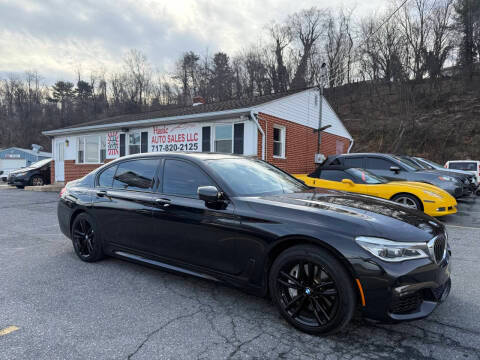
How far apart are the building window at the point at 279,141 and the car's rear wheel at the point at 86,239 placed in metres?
9.55

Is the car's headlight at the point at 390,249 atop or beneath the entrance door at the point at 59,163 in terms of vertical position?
beneath

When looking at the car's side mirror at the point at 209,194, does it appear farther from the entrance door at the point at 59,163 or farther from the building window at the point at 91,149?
the entrance door at the point at 59,163

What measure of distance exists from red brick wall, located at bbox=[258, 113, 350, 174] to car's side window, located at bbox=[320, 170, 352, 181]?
414 centimetres

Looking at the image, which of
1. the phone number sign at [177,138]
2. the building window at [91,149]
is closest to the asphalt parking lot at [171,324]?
the phone number sign at [177,138]

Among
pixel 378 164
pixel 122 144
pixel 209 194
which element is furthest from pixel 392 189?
pixel 122 144

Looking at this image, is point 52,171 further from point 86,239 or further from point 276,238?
point 276,238

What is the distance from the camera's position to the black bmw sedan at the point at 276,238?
227 cm

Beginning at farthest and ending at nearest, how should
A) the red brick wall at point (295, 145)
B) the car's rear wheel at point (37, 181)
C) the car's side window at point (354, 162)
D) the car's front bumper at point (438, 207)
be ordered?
the car's rear wheel at point (37, 181), the red brick wall at point (295, 145), the car's side window at point (354, 162), the car's front bumper at point (438, 207)

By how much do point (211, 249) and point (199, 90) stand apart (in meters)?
40.1

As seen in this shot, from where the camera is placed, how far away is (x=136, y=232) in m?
3.66

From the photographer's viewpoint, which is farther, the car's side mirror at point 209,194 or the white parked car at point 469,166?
the white parked car at point 469,166

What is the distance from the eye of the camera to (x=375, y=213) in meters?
2.66

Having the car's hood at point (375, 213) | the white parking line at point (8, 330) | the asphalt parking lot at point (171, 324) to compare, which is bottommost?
the white parking line at point (8, 330)

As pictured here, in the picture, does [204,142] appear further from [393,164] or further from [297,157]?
[393,164]
